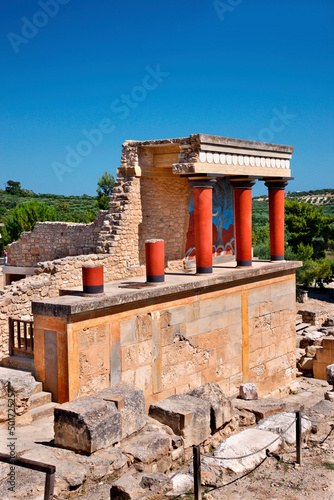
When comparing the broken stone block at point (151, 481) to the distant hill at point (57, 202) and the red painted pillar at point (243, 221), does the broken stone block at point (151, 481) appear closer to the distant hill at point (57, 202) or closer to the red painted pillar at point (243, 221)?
the red painted pillar at point (243, 221)

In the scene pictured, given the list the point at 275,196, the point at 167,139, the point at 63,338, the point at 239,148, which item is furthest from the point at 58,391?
the point at 275,196

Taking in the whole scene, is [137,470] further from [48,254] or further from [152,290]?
[48,254]

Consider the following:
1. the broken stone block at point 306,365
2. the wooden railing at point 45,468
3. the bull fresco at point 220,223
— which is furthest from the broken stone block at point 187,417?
the broken stone block at point 306,365

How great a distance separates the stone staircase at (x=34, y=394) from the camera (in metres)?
7.47

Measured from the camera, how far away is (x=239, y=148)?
487 inches

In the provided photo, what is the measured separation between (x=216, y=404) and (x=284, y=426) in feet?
3.33

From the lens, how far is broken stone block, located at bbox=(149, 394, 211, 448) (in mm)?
7207

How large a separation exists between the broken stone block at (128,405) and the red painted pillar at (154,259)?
3.10m

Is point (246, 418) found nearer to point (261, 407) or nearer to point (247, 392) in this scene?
point (261, 407)

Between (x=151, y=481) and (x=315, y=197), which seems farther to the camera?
(x=315, y=197)

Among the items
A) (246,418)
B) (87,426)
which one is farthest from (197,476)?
(246,418)

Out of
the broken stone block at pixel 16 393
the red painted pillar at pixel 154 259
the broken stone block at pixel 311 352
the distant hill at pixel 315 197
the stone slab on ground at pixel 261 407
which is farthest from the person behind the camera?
the distant hill at pixel 315 197

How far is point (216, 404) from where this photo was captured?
26.0 feet

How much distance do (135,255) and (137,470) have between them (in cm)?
689
